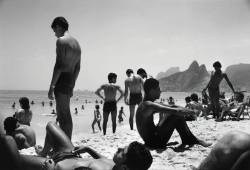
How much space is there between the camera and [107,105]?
8.73 metres

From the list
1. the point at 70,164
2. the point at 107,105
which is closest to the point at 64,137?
the point at 70,164

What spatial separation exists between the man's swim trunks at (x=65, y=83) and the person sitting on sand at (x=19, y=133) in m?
0.90

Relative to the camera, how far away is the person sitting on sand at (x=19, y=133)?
16.9 feet

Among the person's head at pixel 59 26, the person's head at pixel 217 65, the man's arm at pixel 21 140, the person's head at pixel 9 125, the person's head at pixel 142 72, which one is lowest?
the man's arm at pixel 21 140

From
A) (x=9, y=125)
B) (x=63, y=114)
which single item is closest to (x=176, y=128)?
(x=63, y=114)

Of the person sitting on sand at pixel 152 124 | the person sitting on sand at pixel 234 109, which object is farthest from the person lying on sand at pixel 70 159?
the person sitting on sand at pixel 234 109

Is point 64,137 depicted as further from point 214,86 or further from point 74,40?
point 214,86

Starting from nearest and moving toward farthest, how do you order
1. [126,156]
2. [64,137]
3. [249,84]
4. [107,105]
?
[126,156]
[64,137]
[107,105]
[249,84]

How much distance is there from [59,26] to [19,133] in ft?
6.43

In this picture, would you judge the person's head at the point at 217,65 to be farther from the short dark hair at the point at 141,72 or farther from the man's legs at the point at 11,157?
the man's legs at the point at 11,157

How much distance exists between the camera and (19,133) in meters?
5.52

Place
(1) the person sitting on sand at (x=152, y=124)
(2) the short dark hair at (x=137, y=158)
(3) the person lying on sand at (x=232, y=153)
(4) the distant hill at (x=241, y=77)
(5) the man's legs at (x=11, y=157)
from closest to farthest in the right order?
1. (5) the man's legs at (x=11, y=157)
2. (3) the person lying on sand at (x=232, y=153)
3. (2) the short dark hair at (x=137, y=158)
4. (1) the person sitting on sand at (x=152, y=124)
5. (4) the distant hill at (x=241, y=77)

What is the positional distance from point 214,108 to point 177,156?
19.1 ft

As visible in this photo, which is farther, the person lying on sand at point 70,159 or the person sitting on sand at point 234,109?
the person sitting on sand at point 234,109
